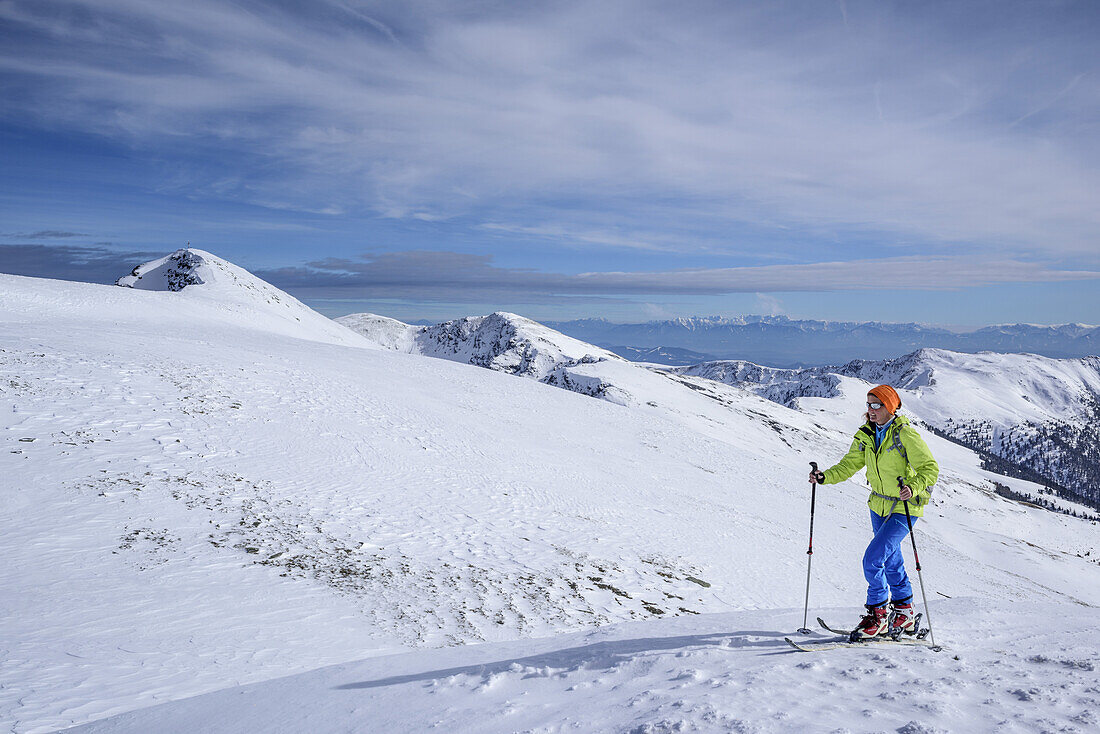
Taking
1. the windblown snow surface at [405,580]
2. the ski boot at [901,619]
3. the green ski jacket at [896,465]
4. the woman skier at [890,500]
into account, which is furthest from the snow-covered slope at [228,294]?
the ski boot at [901,619]

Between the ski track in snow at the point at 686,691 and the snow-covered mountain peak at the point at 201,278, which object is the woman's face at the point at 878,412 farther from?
the snow-covered mountain peak at the point at 201,278

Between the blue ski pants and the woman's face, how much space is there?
133cm

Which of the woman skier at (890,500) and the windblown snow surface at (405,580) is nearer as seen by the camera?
the windblown snow surface at (405,580)

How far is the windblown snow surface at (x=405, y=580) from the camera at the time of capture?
19.3 feet

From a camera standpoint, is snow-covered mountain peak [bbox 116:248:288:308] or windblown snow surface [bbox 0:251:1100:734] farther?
snow-covered mountain peak [bbox 116:248:288:308]

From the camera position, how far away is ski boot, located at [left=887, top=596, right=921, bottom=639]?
7.64 m

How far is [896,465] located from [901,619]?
225cm

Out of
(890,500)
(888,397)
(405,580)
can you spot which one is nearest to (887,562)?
(890,500)

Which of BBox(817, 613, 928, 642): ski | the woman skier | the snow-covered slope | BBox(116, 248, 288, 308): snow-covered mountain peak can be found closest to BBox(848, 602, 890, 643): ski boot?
the woman skier

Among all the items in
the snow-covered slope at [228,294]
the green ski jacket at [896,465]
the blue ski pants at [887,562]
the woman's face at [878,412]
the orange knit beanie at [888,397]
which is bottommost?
the blue ski pants at [887,562]

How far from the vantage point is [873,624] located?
24.7ft

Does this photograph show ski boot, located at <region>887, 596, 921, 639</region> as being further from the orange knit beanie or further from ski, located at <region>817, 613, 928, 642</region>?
the orange knit beanie

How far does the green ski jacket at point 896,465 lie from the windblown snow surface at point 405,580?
189 cm

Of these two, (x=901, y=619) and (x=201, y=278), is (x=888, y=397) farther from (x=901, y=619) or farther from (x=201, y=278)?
(x=201, y=278)
